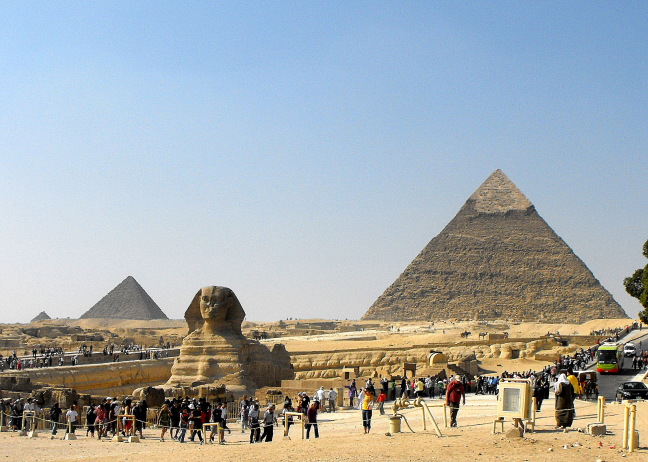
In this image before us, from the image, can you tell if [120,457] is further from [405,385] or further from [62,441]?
[405,385]

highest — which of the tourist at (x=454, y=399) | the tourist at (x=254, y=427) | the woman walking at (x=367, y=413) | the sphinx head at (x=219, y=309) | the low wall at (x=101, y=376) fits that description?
the sphinx head at (x=219, y=309)

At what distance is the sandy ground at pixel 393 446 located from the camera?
338 inches

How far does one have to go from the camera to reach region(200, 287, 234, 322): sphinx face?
18.0m

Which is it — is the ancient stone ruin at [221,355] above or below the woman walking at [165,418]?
above

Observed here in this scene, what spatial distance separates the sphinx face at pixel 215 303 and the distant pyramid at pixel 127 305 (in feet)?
343

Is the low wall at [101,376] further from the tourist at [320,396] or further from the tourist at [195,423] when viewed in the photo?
the tourist at [195,423]

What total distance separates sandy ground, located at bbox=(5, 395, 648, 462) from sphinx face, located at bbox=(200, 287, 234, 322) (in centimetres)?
539

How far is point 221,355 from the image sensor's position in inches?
697

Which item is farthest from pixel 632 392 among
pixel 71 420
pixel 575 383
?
pixel 71 420

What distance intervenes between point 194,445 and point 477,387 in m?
7.37

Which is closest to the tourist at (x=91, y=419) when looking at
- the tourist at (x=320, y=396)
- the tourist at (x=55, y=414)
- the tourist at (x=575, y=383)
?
the tourist at (x=55, y=414)

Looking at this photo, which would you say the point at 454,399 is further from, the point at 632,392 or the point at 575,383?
the point at 632,392

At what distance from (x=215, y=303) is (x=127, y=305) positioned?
10877 centimetres

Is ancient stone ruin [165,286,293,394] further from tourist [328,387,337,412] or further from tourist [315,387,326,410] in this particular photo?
tourist [315,387,326,410]
